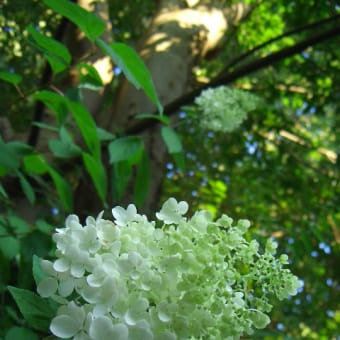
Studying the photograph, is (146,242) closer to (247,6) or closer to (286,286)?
(286,286)

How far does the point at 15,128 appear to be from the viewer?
3.25 meters

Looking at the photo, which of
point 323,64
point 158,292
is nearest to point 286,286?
point 158,292

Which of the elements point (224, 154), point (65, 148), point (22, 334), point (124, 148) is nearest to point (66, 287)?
point (22, 334)

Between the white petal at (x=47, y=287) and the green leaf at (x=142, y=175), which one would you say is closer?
the white petal at (x=47, y=287)

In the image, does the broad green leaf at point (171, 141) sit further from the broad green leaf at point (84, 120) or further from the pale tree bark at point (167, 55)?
the pale tree bark at point (167, 55)

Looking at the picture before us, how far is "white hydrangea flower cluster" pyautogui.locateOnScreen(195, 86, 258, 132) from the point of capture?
2131 mm

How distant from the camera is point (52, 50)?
1.14m

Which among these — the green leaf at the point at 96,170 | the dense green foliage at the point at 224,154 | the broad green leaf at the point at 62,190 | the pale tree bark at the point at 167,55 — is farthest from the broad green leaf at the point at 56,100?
the pale tree bark at the point at 167,55

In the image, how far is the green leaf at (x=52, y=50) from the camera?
42.8 inches

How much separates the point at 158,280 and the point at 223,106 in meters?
1.49

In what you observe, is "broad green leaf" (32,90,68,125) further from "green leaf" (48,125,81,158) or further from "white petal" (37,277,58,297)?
"white petal" (37,277,58,297)

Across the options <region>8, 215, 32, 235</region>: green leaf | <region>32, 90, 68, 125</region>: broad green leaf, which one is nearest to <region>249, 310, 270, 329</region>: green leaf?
<region>32, 90, 68, 125</region>: broad green leaf

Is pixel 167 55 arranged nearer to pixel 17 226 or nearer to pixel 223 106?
pixel 223 106

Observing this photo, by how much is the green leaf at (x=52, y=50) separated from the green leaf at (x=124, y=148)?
1.42ft
